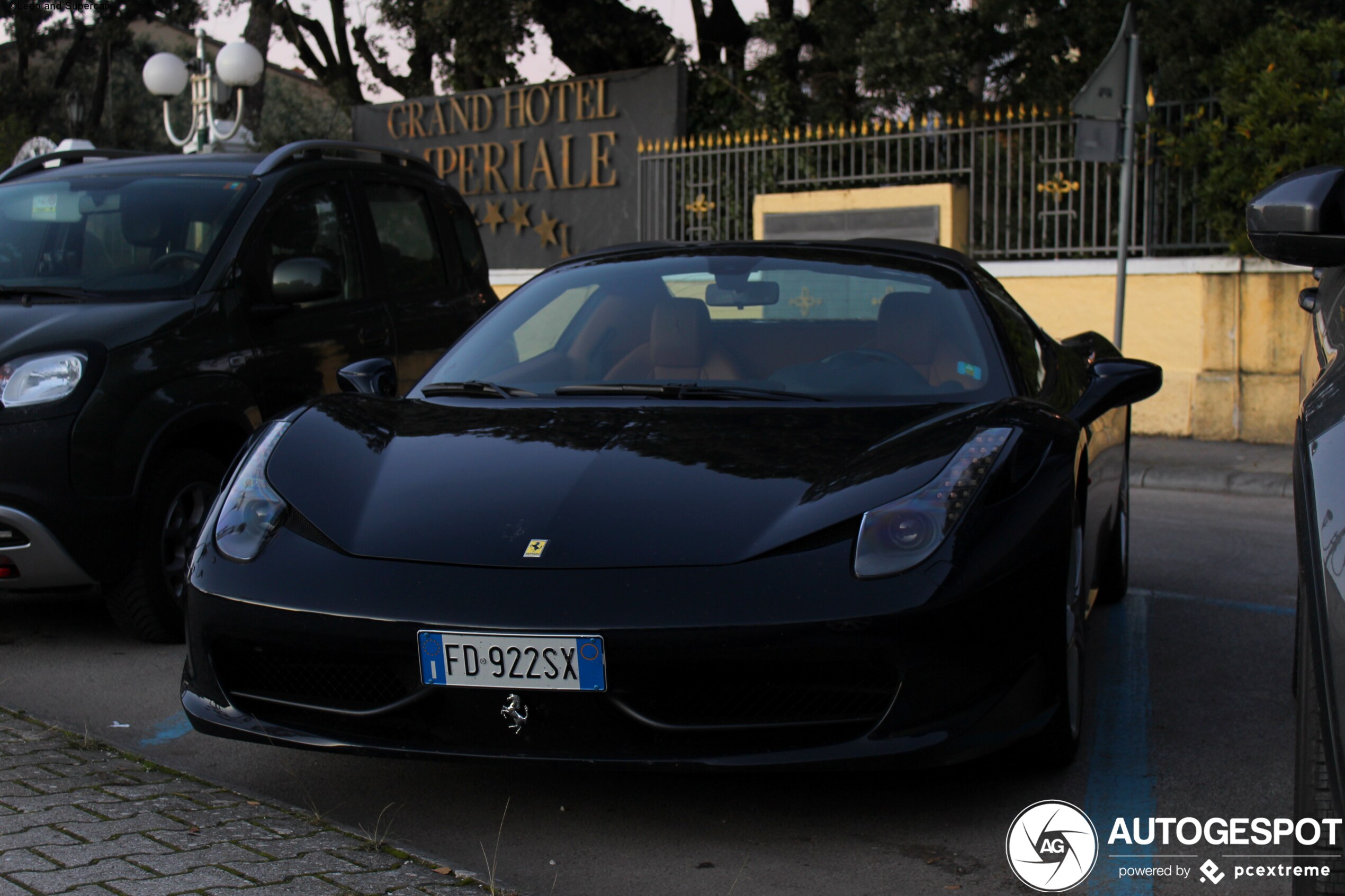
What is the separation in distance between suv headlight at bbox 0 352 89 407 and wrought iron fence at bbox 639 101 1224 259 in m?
8.92

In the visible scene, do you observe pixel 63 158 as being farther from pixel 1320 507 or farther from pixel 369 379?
pixel 1320 507

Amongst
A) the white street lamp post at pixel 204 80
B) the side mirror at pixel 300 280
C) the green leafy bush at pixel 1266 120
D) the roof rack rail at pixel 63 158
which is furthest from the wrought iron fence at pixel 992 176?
the side mirror at pixel 300 280

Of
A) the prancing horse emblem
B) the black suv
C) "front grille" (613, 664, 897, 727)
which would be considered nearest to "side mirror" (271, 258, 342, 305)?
the black suv

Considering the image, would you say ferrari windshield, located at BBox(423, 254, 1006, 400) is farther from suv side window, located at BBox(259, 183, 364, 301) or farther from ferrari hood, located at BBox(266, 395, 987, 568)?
suv side window, located at BBox(259, 183, 364, 301)

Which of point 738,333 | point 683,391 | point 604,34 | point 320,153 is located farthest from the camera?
point 604,34

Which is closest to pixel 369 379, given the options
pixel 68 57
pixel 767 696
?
pixel 767 696

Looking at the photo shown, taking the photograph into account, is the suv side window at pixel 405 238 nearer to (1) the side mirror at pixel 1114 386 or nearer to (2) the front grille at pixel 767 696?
(1) the side mirror at pixel 1114 386

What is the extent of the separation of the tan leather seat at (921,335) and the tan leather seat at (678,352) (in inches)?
18.7

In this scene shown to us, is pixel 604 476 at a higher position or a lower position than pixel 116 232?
lower

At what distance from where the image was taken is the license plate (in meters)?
2.90

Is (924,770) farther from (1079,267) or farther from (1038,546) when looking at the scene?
(1079,267)

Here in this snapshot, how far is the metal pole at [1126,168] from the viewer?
401 inches

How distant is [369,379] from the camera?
4371 mm

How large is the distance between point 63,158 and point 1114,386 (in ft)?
16.7
